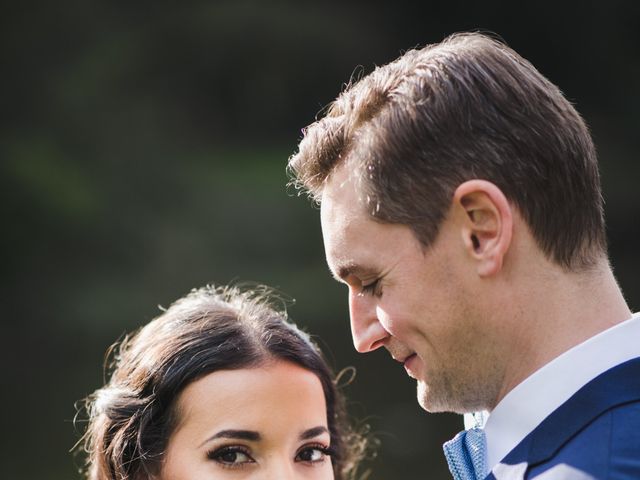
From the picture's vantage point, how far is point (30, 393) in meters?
10.9

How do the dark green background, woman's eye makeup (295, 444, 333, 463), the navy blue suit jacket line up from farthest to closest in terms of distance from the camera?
the dark green background, woman's eye makeup (295, 444, 333, 463), the navy blue suit jacket

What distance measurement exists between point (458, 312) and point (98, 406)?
5.29ft

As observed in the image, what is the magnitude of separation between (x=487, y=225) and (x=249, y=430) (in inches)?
45.2

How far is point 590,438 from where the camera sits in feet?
6.46

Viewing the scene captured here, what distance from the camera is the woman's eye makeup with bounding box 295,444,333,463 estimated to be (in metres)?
3.14

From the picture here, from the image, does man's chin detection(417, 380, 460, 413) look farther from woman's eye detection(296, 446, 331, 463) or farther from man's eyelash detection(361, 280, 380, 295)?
woman's eye detection(296, 446, 331, 463)

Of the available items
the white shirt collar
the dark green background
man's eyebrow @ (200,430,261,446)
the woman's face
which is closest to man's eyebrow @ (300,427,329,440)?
the woman's face

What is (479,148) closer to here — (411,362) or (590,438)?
(411,362)

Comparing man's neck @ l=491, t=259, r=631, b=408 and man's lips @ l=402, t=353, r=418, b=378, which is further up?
man's lips @ l=402, t=353, r=418, b=378

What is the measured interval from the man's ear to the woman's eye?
45.2 inches

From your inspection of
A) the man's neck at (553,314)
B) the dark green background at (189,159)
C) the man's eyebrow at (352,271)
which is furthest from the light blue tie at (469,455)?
the dark green background at (189,159)

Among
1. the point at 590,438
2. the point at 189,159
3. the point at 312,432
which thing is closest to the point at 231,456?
the point at 312,432

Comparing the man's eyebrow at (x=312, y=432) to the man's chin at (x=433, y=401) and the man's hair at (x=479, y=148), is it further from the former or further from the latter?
the man's hair at (x=479, y=148)

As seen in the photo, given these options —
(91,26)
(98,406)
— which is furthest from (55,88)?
(98,406)
